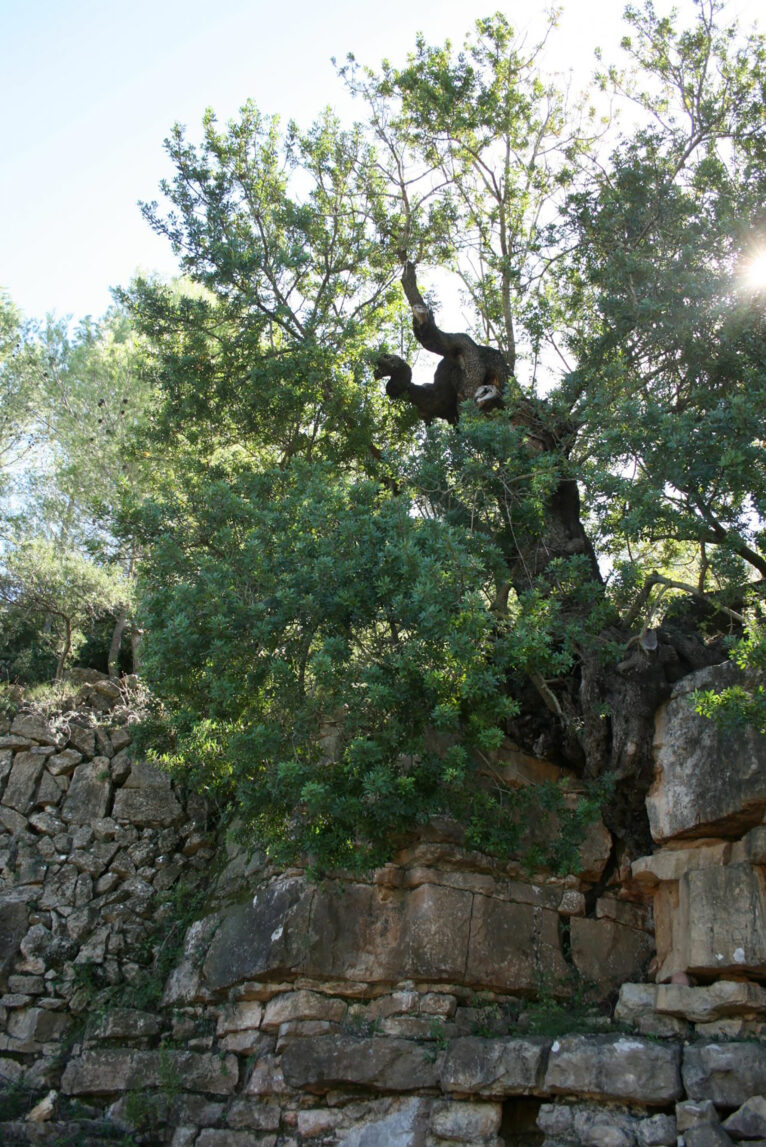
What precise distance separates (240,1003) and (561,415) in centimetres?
627

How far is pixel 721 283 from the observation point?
344 inches

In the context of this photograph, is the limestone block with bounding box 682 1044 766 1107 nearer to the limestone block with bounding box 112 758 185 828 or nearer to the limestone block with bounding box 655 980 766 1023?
the limestone block with bounding box 655 980 766 1023

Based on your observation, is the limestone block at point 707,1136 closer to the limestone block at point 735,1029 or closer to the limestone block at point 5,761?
the limestone block at point 735,1029

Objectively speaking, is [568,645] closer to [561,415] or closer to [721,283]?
[561,415]

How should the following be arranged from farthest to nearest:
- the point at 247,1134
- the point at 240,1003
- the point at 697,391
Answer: the point at 697,391, the point at 240,1003, the point at 247,1134

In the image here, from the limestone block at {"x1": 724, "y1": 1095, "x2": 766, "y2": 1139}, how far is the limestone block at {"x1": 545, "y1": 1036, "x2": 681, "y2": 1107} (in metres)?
0.40

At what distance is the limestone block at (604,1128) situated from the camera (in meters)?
6.16

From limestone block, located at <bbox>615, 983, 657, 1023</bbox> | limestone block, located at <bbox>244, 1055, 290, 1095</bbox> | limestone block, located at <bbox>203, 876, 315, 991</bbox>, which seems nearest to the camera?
limestone block, located at <bbox>615, 983, 657, 1023</bbox>

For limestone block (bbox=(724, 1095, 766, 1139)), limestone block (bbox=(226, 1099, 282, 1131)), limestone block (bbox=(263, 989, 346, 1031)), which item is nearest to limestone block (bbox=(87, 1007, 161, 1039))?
limestone block (bbox=(226, 1099, 282, 1131))

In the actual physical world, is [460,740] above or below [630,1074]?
above

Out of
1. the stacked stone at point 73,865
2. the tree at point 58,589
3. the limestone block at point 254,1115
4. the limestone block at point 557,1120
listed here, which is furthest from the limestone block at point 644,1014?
the tree at point 58,589

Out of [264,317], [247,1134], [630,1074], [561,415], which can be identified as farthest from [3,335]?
[630,1074]

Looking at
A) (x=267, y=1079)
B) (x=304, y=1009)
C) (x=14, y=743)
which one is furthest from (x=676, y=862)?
(x=14, y=743)

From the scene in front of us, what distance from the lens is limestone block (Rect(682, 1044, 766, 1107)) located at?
5.97m
